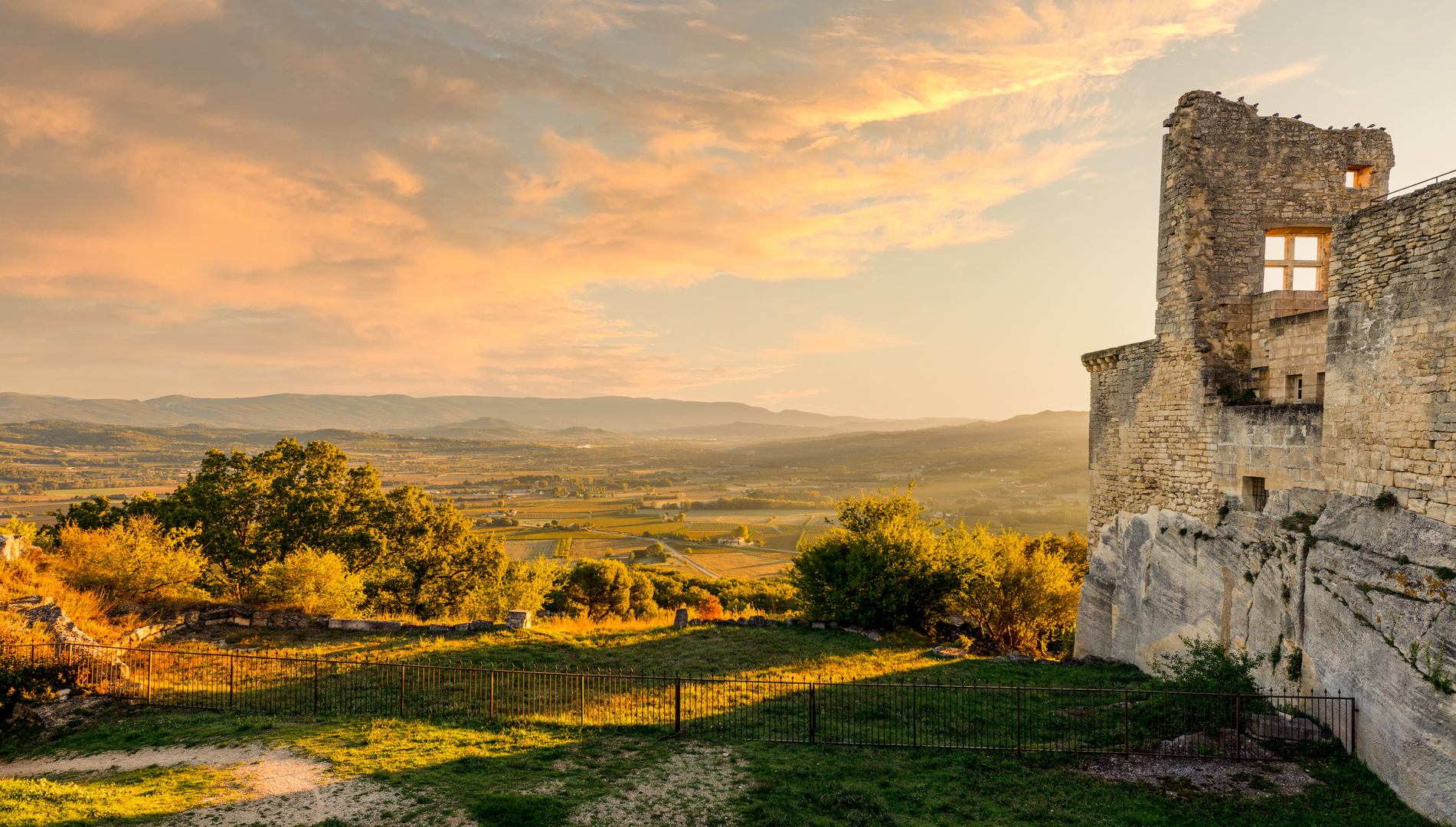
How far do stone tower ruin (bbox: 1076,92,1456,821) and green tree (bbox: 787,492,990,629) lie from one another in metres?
4.73

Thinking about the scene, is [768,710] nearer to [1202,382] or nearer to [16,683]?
[1202,382]

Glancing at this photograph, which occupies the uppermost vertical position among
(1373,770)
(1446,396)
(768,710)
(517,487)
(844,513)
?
(1446,396)

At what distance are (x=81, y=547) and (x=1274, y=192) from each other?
4050cm

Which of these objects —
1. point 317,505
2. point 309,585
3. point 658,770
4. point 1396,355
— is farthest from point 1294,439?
point 317,505

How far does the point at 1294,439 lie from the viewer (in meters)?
15.6

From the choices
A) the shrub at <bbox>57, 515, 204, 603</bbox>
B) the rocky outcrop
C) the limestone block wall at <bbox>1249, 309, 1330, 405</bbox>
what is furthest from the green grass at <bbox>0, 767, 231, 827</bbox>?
the limestone block wall at <bbox>1249, 309, 1330, 405</bbox>

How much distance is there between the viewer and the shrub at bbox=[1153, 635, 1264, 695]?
14.8 m

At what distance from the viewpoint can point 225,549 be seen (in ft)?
96.4

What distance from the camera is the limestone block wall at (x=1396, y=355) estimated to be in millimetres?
11633

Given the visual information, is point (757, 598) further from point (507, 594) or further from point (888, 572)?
point (888, 572)

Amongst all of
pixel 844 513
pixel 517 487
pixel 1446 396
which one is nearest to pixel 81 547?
pixel 844 513

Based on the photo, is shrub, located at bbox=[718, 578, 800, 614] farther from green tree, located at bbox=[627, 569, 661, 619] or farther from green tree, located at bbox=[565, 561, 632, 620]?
green tree, located at bbox=[565, 561, 632, 620]

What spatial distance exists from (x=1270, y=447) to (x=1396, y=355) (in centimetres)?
419

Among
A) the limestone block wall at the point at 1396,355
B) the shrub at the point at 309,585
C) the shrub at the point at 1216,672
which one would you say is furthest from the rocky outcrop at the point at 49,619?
the limestone block wall at the point at 1396,355
